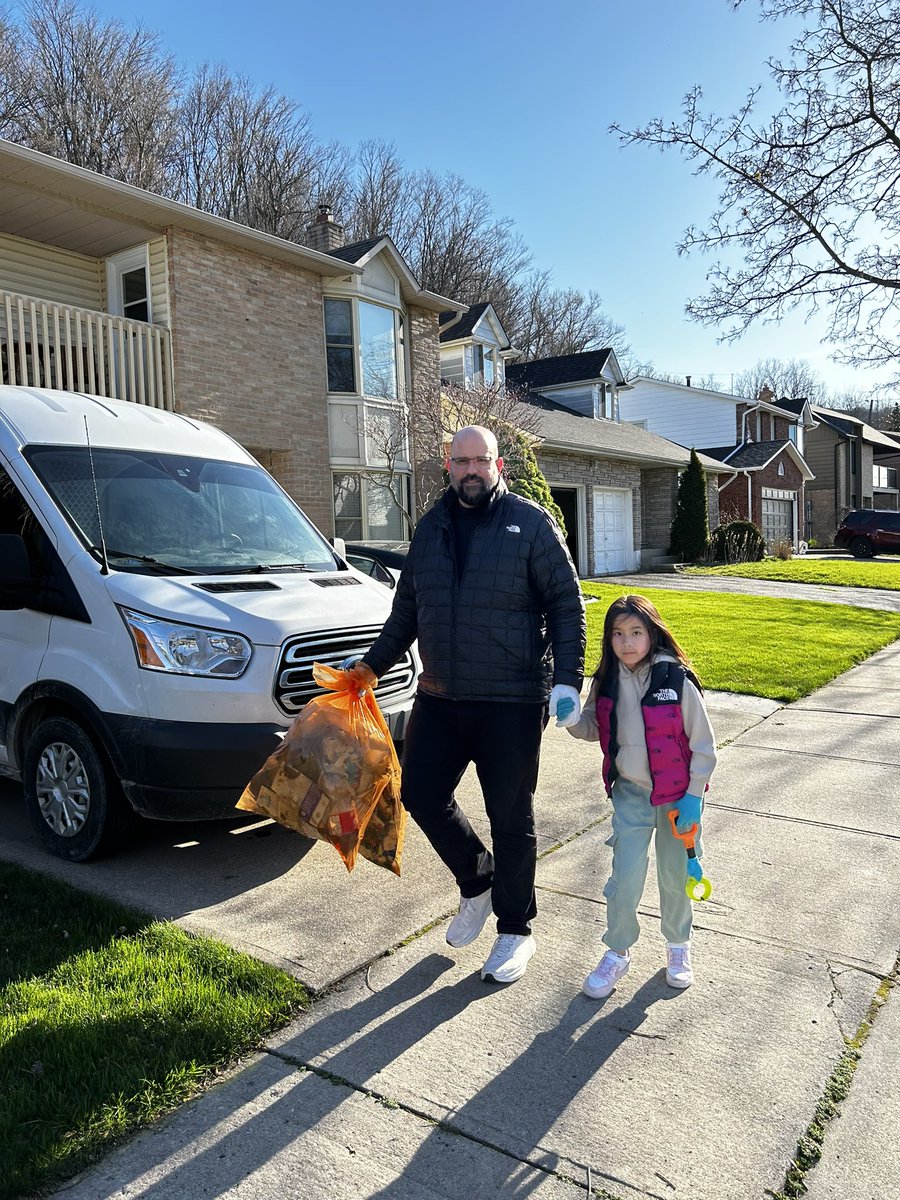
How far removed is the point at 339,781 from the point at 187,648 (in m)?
1.15

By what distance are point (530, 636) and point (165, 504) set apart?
275 centimetres

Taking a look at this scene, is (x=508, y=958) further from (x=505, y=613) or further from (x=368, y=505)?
(x=368, y=505)

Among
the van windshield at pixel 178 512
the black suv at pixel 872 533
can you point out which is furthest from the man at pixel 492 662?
the black suv at pixel 872 533

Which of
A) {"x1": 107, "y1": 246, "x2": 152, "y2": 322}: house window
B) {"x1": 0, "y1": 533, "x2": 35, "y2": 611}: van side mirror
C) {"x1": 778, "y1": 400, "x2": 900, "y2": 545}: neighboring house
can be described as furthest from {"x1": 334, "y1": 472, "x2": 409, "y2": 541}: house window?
{"x1": 778, "y1": 400, "x2": 900, "y2": 545}: neighboring house

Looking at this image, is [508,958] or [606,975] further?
[508,958]

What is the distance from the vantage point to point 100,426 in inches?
210

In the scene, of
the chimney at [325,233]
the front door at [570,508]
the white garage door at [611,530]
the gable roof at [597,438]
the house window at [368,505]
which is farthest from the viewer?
the white garage door at [611,530]

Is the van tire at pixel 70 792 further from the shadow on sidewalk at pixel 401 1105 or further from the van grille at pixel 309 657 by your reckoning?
the shadow on sidewalk at pixel 401 1105

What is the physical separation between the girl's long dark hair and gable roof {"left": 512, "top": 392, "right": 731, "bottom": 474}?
16.6 metres

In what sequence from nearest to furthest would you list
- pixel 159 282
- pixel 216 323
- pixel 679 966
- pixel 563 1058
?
pixel 563 1058
pixel 679 966
pixel 159 282
pixel 216 323

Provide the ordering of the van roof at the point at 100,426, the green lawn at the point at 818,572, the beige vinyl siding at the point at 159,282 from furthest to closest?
1. the green lawn at the point at 818,572
2. the beige vinyl siding at the point at 159,282
3. the van roof at the point at 100,426

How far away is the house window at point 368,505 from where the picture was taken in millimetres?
15781

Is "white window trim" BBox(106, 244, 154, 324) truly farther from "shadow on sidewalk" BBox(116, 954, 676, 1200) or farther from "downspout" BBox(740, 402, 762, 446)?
"downspout" BBox(740, 402, 762, 446)

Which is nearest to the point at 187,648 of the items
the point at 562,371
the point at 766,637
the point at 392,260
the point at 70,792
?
the point at 70,792
